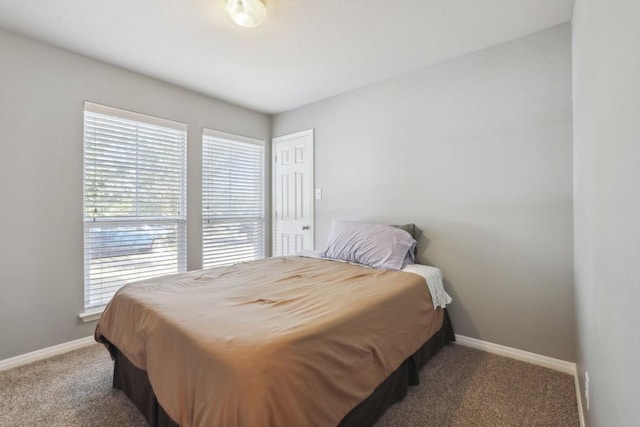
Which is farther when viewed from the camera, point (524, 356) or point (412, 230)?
point (412, 230)

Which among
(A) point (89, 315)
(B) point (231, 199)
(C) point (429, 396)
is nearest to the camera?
(C) point (429, 396)

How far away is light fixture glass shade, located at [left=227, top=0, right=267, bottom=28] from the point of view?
1.81 meters

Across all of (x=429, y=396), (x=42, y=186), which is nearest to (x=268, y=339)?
(x=429, y=396)

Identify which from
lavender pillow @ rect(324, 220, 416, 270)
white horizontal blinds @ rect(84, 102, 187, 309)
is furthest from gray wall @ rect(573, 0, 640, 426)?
white horizontal blinds @ rect(84, 102, 187, 309)

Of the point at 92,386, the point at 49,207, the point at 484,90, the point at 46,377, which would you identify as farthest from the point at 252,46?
the point at 46,377

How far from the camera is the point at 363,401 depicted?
1.44 metres

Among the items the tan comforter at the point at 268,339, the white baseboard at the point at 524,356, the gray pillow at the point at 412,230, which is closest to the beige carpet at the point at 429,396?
the white baseboard at the point at 524,356

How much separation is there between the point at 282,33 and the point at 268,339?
215cm

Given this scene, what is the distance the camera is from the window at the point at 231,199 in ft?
11.4

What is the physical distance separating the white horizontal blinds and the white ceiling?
0.56 m

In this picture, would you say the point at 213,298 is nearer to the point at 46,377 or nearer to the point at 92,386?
the point at 92,386

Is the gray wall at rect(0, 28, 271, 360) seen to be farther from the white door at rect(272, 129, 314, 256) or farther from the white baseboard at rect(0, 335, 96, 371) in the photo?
the white door at rect(272, 129, 314, 256)

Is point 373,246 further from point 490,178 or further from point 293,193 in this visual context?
point 293,193

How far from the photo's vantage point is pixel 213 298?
1676mm
